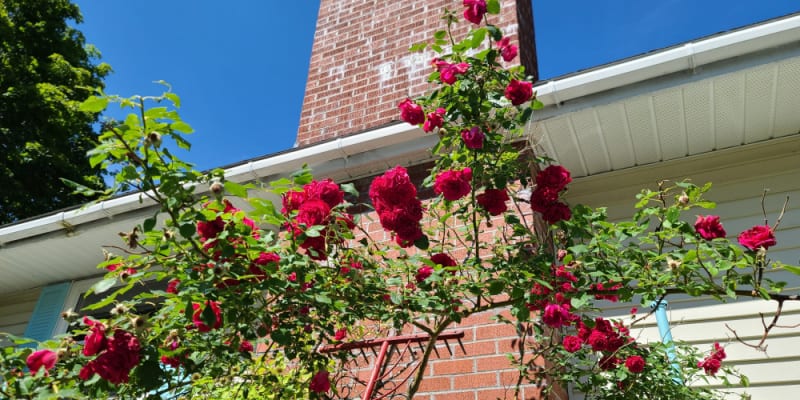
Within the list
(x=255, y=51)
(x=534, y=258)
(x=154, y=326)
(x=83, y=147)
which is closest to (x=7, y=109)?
(x=83, y=147)

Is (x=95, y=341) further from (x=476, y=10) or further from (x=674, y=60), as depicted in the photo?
(x=674, y=60)

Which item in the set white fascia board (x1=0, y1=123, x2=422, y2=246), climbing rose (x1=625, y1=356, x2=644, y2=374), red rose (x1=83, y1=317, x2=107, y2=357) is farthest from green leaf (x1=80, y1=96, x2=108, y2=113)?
climbing rose (x1=625, y1=356, x2=644, y2=374)

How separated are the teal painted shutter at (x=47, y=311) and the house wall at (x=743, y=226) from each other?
4797 mm

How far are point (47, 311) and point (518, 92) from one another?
5.07 meters

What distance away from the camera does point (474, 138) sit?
1.64 m

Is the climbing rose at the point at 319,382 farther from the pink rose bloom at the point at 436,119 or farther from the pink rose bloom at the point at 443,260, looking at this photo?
the pink rose bloom at the point at 436,119

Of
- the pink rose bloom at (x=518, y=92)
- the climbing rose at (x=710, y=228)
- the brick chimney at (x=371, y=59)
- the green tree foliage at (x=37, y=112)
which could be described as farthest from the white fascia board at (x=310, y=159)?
the green tree foliage at (x=37, y=112)

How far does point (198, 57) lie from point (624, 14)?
7113 mm

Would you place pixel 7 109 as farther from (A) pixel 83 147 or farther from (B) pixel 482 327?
(B) pixel 482 327

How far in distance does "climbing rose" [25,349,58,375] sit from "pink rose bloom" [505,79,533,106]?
1535 millimetres

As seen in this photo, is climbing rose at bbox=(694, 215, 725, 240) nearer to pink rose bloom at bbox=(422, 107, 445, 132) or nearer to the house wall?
pink rose bloom at bbox=(422, 107, 445, 132)

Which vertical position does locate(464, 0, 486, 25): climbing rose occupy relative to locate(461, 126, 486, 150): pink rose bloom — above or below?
above

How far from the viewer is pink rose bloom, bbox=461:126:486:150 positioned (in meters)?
1.64

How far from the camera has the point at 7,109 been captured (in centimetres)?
1045
